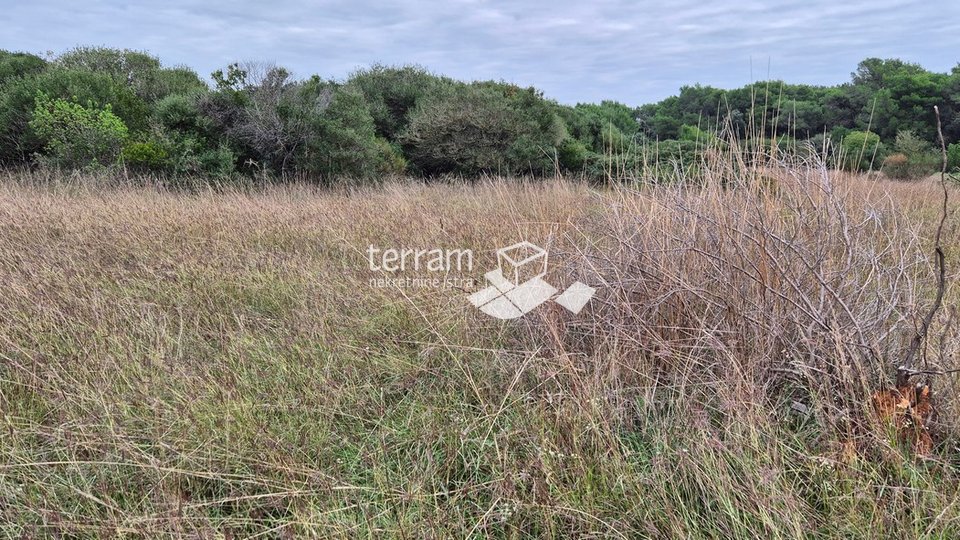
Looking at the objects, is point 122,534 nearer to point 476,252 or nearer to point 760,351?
point 760,351

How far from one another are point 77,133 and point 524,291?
27.6ft

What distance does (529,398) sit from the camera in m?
2.10

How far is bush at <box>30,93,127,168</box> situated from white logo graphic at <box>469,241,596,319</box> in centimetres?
770

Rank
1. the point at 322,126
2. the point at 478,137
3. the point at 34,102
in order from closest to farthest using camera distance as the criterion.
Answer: the point at 34,102, the point at 322,126, the point at 478,137

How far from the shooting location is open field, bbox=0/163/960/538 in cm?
157

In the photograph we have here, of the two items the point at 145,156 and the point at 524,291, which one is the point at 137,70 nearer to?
the point at 145,156

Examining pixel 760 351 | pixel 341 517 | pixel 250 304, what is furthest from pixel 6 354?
pixel 760 351

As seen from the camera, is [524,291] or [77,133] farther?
[77,133]

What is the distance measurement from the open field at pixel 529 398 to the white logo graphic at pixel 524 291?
2.6 inches

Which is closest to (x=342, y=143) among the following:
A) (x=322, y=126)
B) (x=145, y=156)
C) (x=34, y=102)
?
(x=322, y=126)

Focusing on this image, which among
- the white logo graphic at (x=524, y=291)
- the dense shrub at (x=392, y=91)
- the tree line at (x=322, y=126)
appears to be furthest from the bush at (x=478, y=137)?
the white logo graphic at (x=524, y=291)

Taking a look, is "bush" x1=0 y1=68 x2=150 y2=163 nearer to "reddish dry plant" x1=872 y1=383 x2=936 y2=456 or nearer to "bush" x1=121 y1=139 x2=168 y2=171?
"bush" x1=121 y1=139 x2=168 y2=171

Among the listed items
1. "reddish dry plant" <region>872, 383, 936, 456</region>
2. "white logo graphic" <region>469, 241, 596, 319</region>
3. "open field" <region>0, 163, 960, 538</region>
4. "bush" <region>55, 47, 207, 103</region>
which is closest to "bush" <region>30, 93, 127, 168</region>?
"bush" <region>55, 47, 207, 103</region>

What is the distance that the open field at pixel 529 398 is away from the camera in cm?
157
